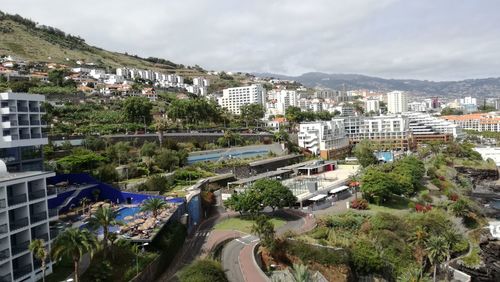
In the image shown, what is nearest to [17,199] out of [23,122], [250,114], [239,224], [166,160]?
[23,122]

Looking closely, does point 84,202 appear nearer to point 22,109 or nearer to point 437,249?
point 22,109

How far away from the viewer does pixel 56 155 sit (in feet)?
167

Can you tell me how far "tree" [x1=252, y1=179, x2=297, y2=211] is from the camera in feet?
136

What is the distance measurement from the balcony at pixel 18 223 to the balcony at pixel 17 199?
42.8 inches

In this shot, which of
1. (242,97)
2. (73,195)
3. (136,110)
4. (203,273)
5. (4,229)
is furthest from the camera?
(242,97)

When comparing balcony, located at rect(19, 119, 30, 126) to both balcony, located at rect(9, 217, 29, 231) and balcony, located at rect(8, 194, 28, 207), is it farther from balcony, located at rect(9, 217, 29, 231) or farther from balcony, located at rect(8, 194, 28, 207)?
balcony, located at rect(9, 217, 29, 231)

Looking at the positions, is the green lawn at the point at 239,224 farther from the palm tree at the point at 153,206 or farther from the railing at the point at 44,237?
the railing at the point at 44,237

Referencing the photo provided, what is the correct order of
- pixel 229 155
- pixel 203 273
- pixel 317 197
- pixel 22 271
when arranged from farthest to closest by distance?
pixel 229 155
pixel 317 197
pixel 203 273
pixel 22 271

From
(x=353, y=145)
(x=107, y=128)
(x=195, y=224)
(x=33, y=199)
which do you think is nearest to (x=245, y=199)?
(x=195, y=224)

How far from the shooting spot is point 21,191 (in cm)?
2461

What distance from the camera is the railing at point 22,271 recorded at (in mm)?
23453

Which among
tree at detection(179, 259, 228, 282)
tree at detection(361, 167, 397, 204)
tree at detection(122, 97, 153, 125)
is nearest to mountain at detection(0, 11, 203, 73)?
tree at detection(122, 97, 153, 125)

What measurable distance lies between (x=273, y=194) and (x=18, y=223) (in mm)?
23827

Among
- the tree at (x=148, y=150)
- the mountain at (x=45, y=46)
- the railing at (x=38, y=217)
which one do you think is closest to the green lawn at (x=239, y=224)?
the railing at (x=38, y=217)
